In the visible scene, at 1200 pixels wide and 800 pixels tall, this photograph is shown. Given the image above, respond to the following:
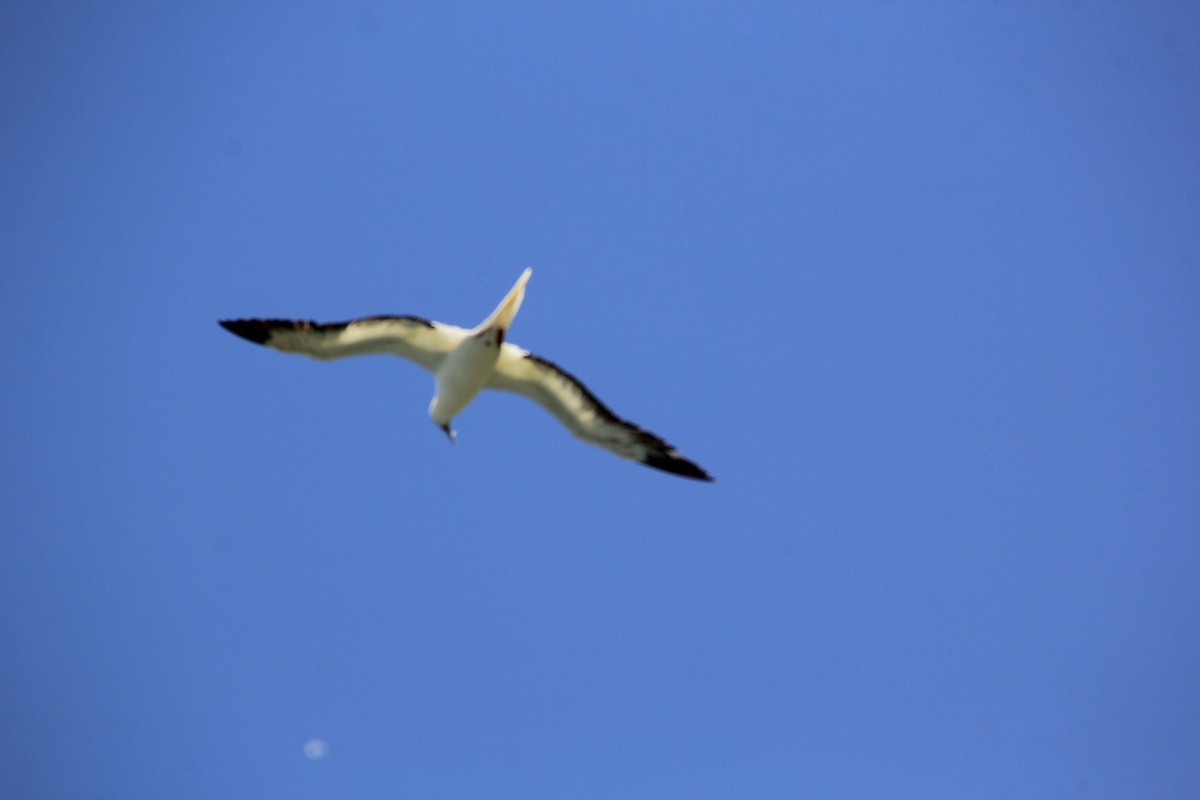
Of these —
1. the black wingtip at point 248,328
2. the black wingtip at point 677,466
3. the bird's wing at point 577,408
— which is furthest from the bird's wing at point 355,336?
the black wingtip at point 677,466

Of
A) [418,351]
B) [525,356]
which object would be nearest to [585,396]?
[525,356]

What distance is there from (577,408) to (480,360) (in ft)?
5.26

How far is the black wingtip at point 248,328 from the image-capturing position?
656 inches

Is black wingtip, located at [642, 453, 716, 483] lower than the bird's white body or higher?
lower

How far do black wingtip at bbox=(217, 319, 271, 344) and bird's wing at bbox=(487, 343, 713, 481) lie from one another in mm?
3324

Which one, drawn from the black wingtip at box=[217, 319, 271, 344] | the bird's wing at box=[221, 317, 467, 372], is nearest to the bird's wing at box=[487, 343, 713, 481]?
the bird's wing at box=[221, 317, 467, 372]

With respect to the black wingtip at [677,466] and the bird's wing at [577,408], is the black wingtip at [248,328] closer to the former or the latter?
the bird's wing at [577,408]

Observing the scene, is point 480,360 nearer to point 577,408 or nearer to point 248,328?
point 577,408

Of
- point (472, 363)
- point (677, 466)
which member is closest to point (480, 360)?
point (472, 363)

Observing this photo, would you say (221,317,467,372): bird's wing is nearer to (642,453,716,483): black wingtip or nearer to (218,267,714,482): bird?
(218,267,714,482): bird

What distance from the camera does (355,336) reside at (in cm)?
1709

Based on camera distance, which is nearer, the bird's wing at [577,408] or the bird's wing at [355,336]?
the bird's wing at [355,336]

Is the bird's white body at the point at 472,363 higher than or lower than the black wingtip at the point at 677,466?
higher

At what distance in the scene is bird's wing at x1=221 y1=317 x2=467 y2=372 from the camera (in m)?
16.8
